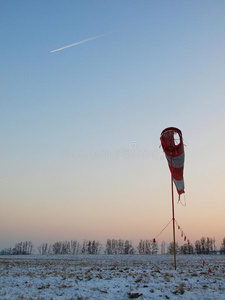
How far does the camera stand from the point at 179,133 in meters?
15.8

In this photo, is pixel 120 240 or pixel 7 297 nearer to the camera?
pixel 7 297

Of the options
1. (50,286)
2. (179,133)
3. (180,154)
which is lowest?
(50,286)

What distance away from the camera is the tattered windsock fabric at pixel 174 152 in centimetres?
1589

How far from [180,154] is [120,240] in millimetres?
183980

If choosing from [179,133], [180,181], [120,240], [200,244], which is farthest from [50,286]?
[120,240]

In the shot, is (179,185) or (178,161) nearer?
(178,161)

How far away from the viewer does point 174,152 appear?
1605 centimetres

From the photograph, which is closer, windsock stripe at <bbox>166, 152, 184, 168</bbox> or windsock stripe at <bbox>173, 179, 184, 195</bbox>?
windsock stripe at <bbox>166, 152, 184, 168</bbox>

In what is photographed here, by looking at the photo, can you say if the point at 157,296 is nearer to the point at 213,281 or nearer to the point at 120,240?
the point at 213,281

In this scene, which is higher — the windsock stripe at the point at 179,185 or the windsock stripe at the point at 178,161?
the windsock stripe at the point at 178,161

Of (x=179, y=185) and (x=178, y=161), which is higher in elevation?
(x=178, y=161)

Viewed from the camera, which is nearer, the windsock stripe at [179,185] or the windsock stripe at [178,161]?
the windsock stripe at [178,161]

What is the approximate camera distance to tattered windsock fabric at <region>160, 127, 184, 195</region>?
1589 cm

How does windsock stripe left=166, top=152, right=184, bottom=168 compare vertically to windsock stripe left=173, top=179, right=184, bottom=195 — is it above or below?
above
